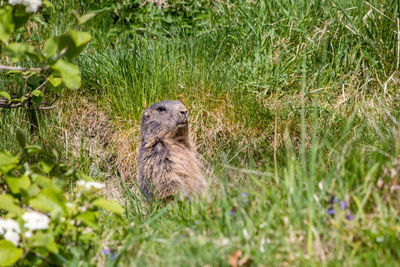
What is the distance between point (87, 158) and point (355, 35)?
346 centimetres

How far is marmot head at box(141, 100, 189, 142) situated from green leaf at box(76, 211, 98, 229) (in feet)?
6.94

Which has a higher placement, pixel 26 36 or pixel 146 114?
pixel 26 36

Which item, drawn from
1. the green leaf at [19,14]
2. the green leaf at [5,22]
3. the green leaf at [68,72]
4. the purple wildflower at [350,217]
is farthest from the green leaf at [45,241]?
the purple wildflower at [350,217]

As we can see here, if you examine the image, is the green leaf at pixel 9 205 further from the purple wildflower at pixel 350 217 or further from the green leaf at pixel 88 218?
the purple wildflower at pixel 350 217

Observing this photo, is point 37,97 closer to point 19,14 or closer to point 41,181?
point 19,14

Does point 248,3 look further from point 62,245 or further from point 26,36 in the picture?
point 62,245

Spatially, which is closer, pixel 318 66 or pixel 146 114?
pixel 146 114

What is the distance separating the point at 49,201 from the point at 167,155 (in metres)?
2.26

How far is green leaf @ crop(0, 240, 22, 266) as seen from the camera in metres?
2.72

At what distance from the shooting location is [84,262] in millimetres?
2826

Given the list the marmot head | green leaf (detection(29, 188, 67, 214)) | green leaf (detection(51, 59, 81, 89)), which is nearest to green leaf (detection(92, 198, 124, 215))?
green leaf (detection(29, 188, 67, 214))

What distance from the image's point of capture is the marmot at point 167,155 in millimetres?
4840

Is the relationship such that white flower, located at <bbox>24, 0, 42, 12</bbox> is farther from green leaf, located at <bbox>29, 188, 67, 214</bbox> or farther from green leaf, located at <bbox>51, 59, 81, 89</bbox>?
green leaf, located at <bbox>29, 188, 67, 214</bbox>

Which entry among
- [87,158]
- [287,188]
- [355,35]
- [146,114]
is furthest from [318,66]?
[287,188]
